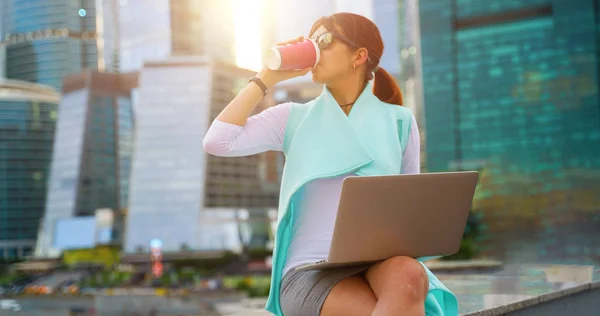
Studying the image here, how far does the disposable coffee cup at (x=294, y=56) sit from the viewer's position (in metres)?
1.99

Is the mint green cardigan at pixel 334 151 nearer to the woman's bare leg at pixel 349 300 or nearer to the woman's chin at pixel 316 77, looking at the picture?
the woman's chin at pixel 316 77

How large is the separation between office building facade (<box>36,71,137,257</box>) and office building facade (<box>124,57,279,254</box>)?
8763 mm

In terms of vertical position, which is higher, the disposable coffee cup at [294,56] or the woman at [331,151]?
the disposable coffee cup at [294,56]

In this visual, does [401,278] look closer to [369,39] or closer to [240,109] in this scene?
[240,109]

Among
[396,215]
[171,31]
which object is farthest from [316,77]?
[171,31]

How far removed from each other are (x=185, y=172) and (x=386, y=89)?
77.6 metres

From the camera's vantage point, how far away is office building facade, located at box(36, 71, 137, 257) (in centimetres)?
8631

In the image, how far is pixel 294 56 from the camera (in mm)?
1999

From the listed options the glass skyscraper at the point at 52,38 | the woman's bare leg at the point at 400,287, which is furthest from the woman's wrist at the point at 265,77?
the glass skyscraper at the point at 52,38

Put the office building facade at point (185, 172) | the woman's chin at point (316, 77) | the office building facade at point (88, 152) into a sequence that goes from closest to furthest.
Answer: the woman's chin at point (316, 77)
the office building facade at point (185, 172)
the office building facade at point (88, 152)

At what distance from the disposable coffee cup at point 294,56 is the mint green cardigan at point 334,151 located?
0.37 feet

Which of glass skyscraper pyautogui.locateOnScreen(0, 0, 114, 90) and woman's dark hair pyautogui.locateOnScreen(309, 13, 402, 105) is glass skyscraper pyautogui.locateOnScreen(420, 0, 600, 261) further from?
glass skyscraper pyautogui.locateOnScreen(0, 0, 114, 90)

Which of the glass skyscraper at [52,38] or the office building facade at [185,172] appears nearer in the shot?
the office building facade at [185,172]

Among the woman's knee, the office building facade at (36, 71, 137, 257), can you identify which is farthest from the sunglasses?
the office building facade at (36, 71, 137, 257)
